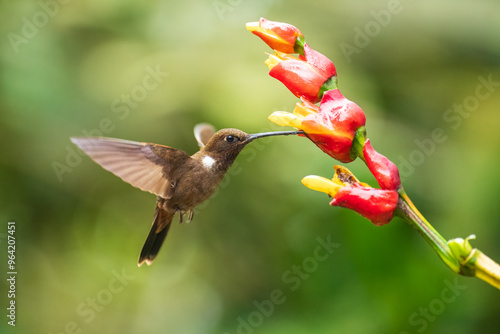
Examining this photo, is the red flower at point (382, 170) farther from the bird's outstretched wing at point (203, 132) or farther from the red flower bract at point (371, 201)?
the bird's outstretched wing at point (203, 132)

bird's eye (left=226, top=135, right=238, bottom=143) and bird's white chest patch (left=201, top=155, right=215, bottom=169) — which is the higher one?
bird's eye (left=226, top=135, right=238, bottom=143)

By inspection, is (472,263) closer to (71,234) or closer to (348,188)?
(348,188)

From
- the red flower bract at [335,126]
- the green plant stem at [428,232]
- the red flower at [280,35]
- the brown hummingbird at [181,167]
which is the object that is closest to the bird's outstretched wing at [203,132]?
the brown hummingbird at [181,167]

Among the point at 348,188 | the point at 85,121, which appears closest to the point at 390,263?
the point at 348,188

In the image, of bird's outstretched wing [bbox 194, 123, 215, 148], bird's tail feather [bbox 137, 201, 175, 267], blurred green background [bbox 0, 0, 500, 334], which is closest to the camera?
bird's tail feather [bbox 137, 201, 175, 267]

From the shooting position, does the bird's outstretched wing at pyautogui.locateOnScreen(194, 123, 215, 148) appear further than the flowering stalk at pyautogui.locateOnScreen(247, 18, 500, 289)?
Yes

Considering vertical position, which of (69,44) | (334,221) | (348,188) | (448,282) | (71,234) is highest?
(348,188)

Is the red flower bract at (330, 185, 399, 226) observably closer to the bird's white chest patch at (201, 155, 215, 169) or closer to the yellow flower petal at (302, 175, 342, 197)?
the yellow flower petal at (302, 175, 342, 197)

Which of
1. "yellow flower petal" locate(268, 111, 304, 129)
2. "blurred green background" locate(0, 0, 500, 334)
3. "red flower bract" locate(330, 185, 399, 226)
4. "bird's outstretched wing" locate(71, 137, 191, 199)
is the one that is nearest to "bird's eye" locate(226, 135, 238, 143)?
"bird's outstretched wing" locate(71, 137, 191, 199)
